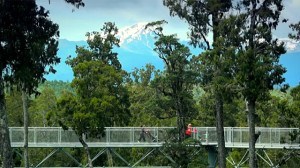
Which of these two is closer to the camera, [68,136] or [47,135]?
[68,136]

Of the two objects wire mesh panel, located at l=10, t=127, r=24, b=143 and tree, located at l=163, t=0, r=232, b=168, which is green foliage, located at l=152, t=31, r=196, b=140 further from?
wire mesh panel, located at l=10, t=127, r=24, b=143

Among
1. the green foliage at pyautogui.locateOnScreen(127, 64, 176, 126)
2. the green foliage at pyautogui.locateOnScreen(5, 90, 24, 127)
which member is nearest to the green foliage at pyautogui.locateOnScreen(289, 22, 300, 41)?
the green foliage at pyautogui.locateOnScreen(127, 64, 176, 126)

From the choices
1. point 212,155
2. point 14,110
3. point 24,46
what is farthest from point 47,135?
point 14,110

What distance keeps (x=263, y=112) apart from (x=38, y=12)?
38399 millimetres

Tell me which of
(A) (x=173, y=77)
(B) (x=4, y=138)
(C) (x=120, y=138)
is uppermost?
(A) (x=173, y=77)

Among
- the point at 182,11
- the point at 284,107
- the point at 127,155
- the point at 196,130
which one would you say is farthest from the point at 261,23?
the point at 127,155

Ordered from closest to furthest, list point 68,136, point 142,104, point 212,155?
point 68,136
point 212,155
point 142,104

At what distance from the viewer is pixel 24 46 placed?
17.5m

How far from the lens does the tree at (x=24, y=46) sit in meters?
16.8

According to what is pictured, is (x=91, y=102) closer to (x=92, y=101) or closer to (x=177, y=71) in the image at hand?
(x=92, y=101)

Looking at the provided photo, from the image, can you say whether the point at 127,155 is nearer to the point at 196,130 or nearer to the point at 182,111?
the point at 196,130

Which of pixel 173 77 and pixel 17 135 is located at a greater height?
pixel 173 77

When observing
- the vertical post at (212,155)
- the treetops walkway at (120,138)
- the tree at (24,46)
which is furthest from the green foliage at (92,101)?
the tree at (24,46)

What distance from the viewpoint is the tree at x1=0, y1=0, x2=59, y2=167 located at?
55.2ft
